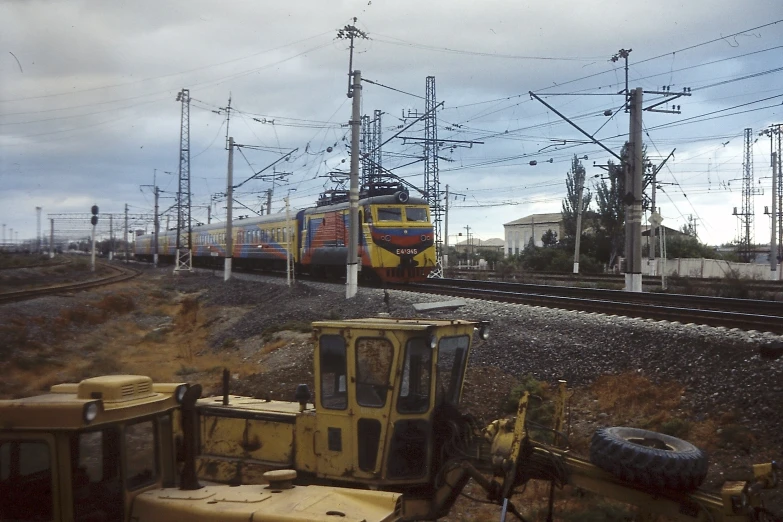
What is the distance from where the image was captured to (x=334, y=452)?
609 cm

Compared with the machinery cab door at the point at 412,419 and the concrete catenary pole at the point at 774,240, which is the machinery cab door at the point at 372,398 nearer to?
the machinery cab door at the point at 412,419

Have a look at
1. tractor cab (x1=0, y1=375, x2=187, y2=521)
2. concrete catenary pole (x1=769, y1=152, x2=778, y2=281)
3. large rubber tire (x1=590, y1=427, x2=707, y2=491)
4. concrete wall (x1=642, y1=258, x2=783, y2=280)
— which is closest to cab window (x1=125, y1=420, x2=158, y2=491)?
tractor cab (x1=0, y1=375, x2=187, y2=521)

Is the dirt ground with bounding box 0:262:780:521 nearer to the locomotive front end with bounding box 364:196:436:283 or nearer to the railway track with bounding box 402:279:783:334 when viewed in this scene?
the locomotive front end with bounding box 364:196:436:283

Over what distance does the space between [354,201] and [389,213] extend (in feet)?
5.22

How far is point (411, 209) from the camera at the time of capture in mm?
22500

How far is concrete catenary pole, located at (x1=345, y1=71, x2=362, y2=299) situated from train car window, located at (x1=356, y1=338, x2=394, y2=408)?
45.4 feet

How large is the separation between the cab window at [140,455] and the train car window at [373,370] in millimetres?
1874

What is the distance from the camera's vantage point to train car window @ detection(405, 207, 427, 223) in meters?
22.3

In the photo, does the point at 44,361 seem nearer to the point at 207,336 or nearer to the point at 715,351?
the point at 207,336

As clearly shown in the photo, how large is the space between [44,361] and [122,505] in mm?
13091

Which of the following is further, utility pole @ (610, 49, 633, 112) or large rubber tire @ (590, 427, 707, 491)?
utility pole @ (610, 49, 633, 112)

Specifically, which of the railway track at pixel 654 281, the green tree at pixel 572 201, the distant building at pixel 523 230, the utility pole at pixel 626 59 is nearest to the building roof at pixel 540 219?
the distant building at pixel 523 230

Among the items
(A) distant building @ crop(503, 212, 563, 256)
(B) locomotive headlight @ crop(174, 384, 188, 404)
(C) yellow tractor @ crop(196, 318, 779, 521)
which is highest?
(A) distant building @ crop(503, 212, 563, 256)

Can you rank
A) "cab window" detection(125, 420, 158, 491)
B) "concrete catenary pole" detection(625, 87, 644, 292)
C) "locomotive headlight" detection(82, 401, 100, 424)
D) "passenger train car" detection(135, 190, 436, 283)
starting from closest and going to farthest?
"locomotive headlight" detection(82, 401, 100, 424)
"cab window" detection(125, 420, 158, 491)
"concrete catenary pole" detection(625, 87, 644, 292)
"passenger train car" detection(135, 190, 436, 283)
